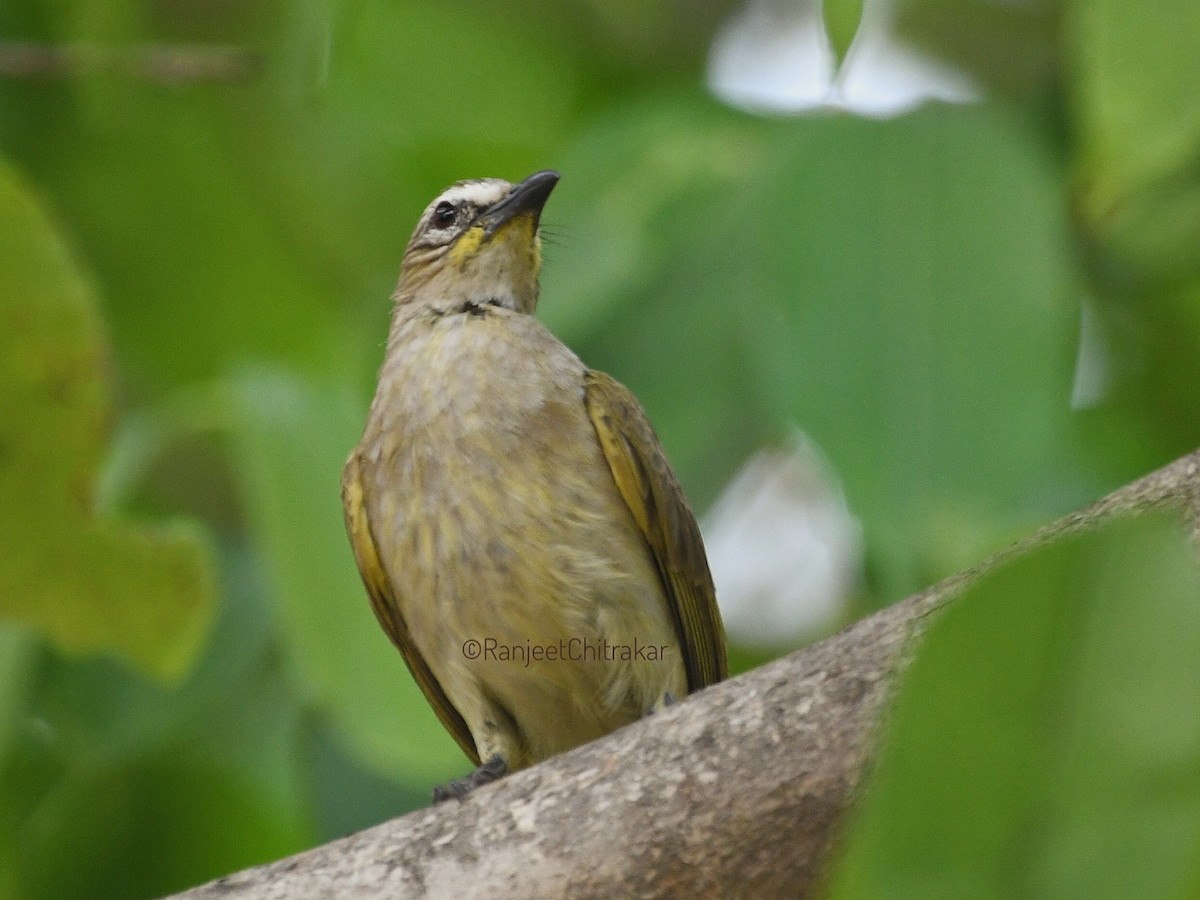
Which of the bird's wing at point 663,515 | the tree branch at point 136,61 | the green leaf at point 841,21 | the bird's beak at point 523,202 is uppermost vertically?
the tree branch at point 136,61

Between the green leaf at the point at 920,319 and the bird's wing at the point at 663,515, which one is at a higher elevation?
the green leaf at the point at 920,319

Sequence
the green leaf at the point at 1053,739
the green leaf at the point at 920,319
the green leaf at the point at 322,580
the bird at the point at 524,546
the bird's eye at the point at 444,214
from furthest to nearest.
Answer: the bird's eye at the point at 444,214 < the bird at the point at 524,546 < the green leaf at the point at 322,580 < the green leaf at the point at 920,319 < the green leaf at the point at 1053,739

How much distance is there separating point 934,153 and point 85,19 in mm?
2330

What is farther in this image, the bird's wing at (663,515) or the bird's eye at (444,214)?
the bird's eye at (444,214)

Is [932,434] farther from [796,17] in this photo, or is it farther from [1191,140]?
[796,17]

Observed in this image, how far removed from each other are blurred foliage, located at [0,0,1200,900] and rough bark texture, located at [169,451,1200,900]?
1.45 ft

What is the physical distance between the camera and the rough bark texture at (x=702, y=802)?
2541 mm

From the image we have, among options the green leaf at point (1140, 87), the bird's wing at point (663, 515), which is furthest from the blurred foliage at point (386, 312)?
the bird's wing at point (663, 515)

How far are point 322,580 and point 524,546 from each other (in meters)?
0.53

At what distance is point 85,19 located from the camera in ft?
14.3

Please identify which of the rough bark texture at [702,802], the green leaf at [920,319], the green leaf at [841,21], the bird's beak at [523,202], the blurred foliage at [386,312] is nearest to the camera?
the green leaf at [841,21]

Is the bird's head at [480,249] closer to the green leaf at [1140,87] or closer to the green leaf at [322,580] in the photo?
the green leaf at [322,580]

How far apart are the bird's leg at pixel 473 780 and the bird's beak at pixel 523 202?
5.15 ft

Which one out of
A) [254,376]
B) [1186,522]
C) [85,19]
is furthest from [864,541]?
[85,19]
